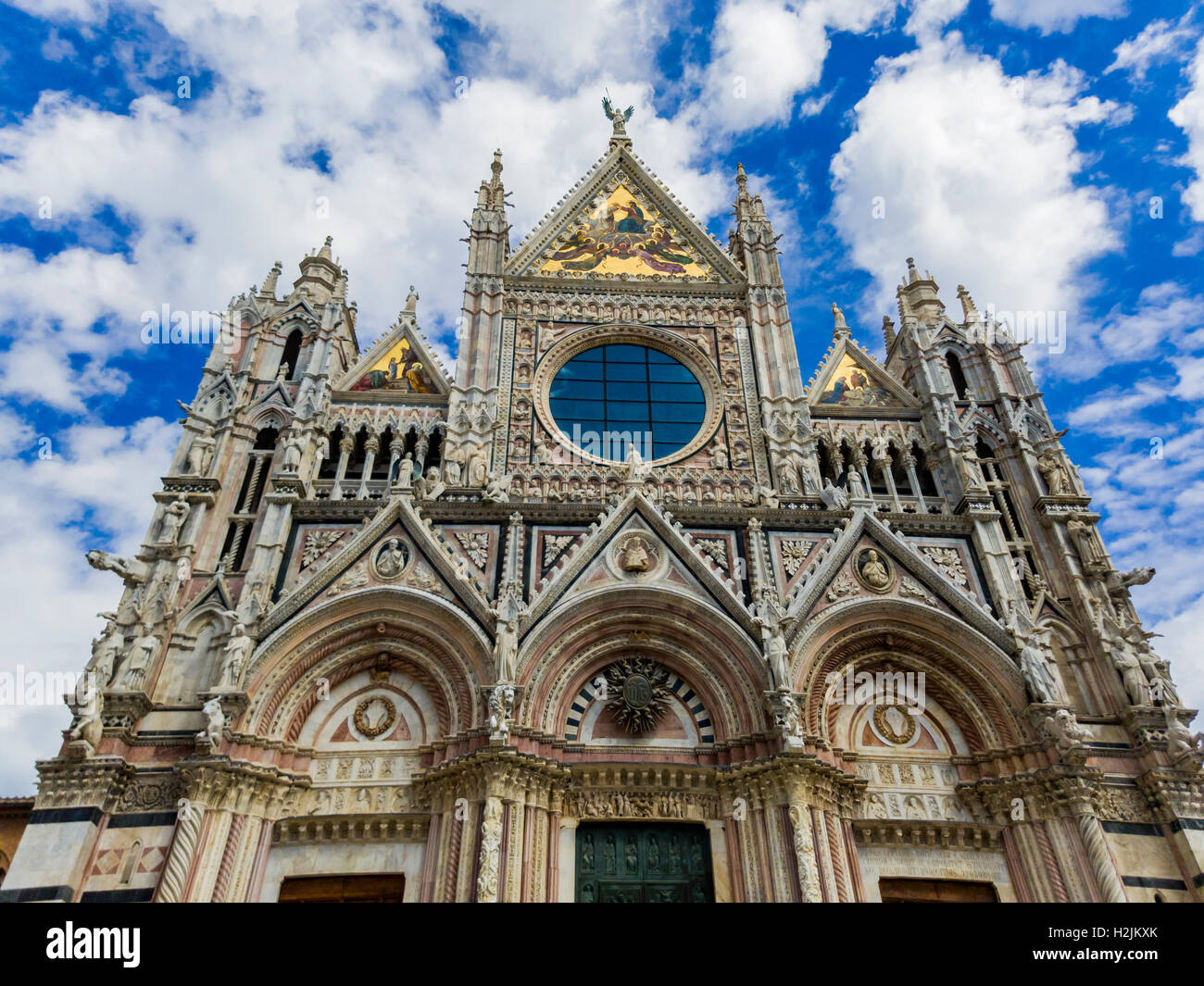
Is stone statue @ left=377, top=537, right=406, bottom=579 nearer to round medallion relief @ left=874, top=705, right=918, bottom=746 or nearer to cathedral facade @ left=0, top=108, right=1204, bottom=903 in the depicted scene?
cathedral facade @ left=0, top=108, right=1204, bottom=903

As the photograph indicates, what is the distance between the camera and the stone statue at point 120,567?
1470 centimetres

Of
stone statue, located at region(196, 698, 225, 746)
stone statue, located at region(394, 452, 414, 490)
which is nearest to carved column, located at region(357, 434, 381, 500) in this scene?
stone statue, located at region(394, 452, 414, 490)

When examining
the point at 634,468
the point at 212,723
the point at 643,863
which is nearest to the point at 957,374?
the point at 634,468

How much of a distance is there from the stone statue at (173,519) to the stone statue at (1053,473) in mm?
17577

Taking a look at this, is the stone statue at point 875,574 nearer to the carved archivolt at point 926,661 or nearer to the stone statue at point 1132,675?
the carved archivolt at point 926,661

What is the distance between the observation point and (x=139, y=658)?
1378cm

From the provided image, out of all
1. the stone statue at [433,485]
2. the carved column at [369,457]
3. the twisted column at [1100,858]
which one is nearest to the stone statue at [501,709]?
the stone statue at [433,485]

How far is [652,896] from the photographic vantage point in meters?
12.7

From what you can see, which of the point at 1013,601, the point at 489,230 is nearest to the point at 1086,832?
the point at 1013,601

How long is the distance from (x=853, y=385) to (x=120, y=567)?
645 inches

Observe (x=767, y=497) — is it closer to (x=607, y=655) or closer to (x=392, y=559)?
(x=607, y=655)

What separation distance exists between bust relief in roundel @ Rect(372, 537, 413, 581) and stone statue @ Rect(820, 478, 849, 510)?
8410 mm

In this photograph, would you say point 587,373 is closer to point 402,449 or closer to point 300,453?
point 402,449

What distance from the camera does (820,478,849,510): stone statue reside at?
16516 millimetres
